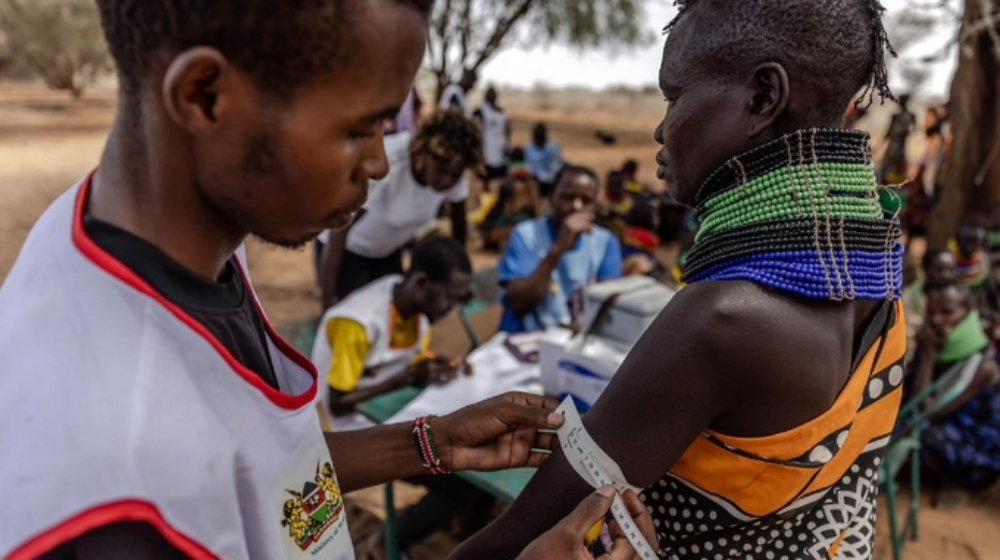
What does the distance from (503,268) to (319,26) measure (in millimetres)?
3504

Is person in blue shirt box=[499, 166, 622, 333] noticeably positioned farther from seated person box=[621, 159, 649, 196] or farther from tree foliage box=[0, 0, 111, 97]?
tree foliage box=[0, 0, 111, 97]

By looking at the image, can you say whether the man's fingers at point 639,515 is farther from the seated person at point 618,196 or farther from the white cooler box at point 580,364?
the seated person at point 618,196

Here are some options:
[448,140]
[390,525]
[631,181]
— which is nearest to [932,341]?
[448,140]

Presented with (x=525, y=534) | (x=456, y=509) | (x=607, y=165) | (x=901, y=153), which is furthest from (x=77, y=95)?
(x=525, y=534)

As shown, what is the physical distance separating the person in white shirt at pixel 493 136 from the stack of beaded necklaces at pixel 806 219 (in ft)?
34.4

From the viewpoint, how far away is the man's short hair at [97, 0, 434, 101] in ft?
2.35

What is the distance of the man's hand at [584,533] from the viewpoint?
1001 mm

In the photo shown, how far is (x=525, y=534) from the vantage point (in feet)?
3.95

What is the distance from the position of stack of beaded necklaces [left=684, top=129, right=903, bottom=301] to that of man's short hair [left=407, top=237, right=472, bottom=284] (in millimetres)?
2104

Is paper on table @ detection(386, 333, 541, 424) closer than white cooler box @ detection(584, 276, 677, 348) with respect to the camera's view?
No

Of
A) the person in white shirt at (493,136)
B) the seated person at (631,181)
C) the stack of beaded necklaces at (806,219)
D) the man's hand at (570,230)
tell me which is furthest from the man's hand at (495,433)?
the person in white shirt at (493,136)

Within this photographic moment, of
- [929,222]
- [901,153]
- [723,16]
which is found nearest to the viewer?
[723,16]

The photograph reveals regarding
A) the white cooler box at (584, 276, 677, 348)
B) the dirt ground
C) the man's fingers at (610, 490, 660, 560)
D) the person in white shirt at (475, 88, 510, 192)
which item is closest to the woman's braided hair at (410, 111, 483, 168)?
the white cooler box at (584, 276, 677, 348)

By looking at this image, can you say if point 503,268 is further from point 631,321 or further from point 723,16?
point 723,16
